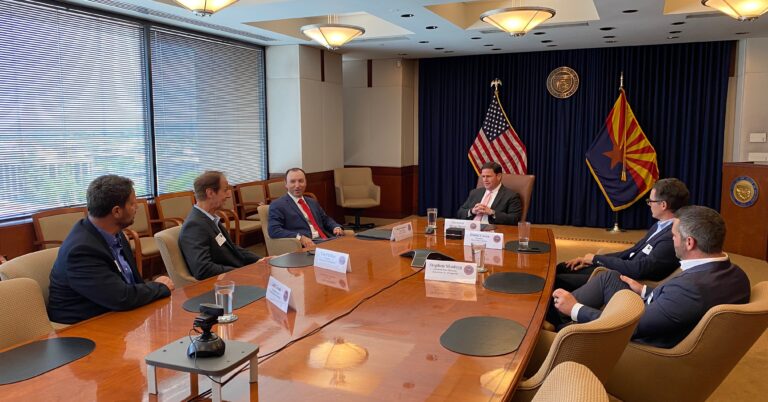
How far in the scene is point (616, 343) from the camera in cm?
179

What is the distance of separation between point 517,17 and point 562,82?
12.7ft

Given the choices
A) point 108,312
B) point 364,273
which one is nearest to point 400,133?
point 364,273

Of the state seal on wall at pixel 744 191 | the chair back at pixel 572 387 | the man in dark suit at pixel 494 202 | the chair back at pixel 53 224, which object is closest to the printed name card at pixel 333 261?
the chair back at pixel 572 387

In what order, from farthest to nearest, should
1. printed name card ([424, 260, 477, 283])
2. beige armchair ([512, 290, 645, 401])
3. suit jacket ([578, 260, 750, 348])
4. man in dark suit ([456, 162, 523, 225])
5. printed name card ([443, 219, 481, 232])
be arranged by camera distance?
1. man in dark suit ([456, 162, 523, 225])
2. printed name card ([443, 219, 481, 232])
3. printed name card ([424, 260, 477, 283])
4. suit jacket ([578, 260, 750, 348])
5. beige armchair ([512, 290, 645, 401])

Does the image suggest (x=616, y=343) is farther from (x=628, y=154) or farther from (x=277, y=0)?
(x=628, y=154)

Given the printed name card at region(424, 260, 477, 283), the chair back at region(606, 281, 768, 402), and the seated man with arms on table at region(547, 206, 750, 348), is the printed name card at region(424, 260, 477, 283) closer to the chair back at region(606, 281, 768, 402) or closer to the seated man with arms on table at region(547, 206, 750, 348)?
the seated man with arms on table at region(547, 206, 750, 348)

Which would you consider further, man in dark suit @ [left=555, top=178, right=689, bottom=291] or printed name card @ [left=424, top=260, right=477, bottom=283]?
man in dark suit @ [left=555, top=178, right=689, bottom=291]

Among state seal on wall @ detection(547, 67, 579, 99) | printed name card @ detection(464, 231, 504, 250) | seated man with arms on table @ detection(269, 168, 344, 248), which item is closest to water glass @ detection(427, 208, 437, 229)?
printed name card @ detection(464, 231, 504, 250)

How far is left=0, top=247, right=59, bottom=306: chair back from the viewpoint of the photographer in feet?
8.20

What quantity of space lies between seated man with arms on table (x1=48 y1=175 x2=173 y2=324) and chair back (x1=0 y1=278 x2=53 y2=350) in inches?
6.5

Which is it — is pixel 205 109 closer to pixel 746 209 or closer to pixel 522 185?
pixel 522 185

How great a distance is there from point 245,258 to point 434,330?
6.40 ft

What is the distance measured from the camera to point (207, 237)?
3.36 meters

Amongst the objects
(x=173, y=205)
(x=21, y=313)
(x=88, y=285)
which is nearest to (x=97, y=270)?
(x=88, y=285)
